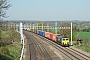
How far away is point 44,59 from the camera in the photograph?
27.3m

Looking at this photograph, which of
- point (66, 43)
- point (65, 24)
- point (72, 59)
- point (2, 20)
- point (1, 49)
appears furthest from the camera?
point (65, 24)

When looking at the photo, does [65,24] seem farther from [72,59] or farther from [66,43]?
[72,59]

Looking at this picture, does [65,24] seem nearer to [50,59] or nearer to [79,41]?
[79,41]

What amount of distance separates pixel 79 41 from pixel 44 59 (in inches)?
761

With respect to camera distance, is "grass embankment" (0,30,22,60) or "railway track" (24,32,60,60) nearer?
"grass embankment" (0,30,22,60)

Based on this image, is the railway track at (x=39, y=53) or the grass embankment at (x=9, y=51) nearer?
the grass embankment at (x=9, y=51)

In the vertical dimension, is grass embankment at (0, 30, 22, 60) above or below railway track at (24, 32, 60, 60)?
above

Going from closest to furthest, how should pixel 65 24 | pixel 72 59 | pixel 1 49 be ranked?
pixel 72 59 → pixel 1 49 → pixel 65 24

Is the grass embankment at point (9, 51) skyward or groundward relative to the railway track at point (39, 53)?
skyward

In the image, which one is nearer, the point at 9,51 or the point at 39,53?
the point at 9,51

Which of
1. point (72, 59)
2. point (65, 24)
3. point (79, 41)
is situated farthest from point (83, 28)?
point (72, 59)

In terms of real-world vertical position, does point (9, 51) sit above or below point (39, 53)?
above
